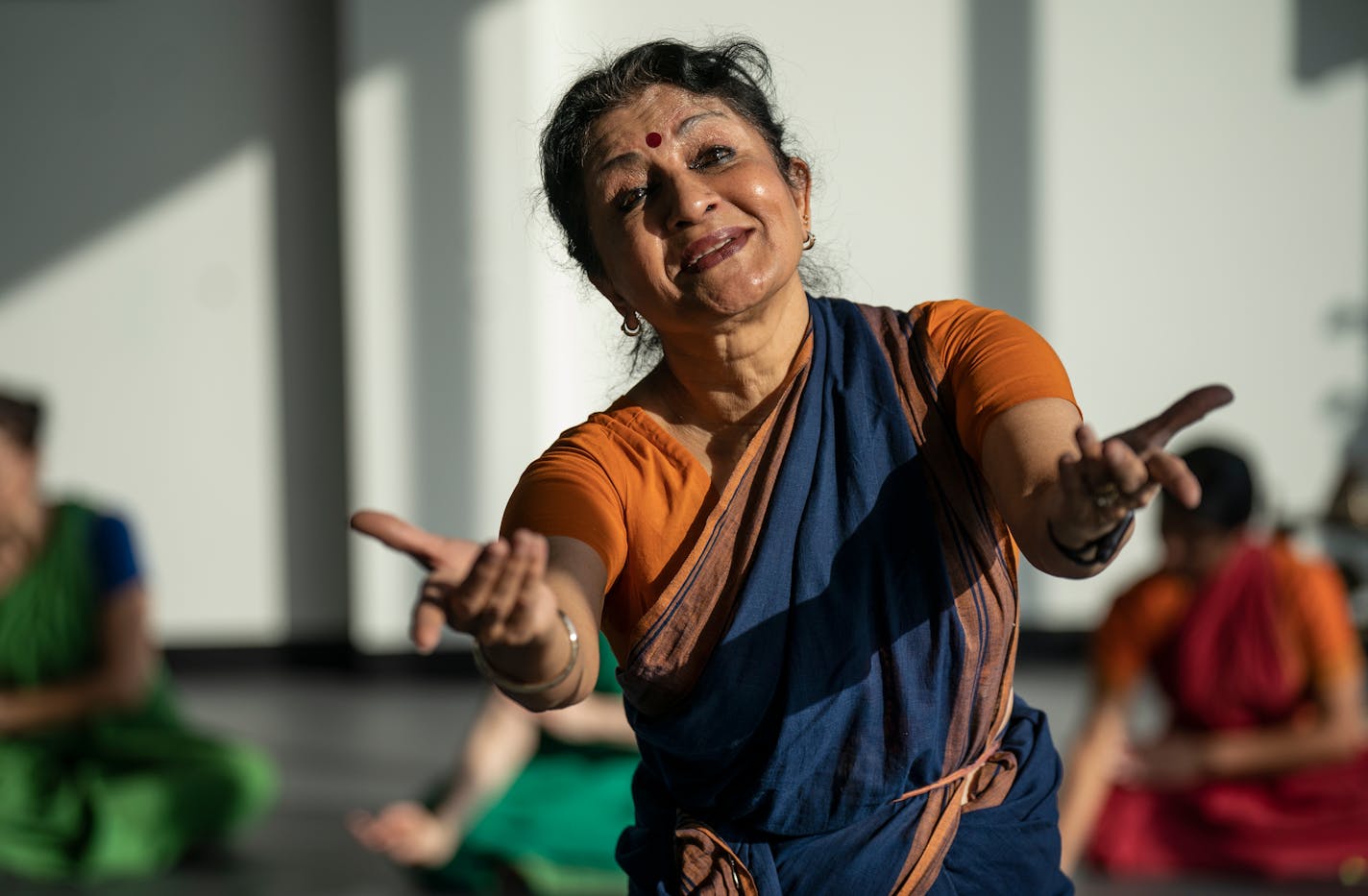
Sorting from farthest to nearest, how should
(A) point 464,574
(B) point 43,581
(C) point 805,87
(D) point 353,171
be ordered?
(D) point 353,171
(C) point 805,87
(B) point 43,581
(A) point 464,574

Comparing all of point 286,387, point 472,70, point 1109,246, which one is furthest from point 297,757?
point 1109,246

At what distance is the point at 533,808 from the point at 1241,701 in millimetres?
1797

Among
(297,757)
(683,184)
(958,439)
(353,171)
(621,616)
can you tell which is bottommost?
(297,757)

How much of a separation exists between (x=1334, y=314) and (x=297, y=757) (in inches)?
177

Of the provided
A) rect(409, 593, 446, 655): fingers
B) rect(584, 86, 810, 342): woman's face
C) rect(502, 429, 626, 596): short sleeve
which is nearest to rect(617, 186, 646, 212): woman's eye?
rect(584, 86, 810, 342): woman's face

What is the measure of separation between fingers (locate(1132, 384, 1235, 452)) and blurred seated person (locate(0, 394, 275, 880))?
10.6ft

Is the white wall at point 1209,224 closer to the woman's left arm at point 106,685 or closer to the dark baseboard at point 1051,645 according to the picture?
the dark baseboard at point 1051,645

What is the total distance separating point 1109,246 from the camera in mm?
6387

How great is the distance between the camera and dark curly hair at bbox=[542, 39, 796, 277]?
1.45 metres

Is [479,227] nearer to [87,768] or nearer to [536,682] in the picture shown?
[87,768]

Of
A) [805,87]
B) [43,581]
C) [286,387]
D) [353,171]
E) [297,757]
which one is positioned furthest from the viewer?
[286,387]

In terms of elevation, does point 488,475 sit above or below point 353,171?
below

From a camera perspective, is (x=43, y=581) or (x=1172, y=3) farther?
(x=1172, y=3)

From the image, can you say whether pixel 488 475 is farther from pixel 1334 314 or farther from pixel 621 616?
pixel 621 616
